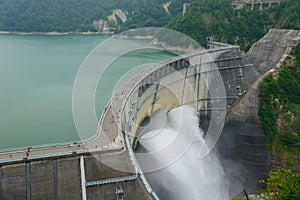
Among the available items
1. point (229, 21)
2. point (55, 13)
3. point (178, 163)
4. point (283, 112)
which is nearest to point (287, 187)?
point (178, 163)

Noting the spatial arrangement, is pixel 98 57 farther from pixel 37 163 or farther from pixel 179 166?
pixel 37 163

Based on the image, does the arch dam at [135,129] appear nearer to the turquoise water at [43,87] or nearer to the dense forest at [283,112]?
the dense forest at [283,112]

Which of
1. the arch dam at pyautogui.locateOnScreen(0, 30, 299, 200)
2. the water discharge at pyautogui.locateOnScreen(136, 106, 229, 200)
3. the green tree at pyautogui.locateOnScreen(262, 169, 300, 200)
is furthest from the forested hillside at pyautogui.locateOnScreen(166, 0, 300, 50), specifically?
the green tree at pyautogui.locateOnScreen(262, 169, 300, 200)

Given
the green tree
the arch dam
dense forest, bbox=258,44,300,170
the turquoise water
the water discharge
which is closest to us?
the green tree

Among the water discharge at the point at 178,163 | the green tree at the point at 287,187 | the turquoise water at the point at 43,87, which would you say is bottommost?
the green tree at the point at 287,187

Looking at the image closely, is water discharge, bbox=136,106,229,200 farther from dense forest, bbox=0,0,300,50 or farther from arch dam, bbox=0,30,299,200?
dense forest, bbox=0,0,300,50

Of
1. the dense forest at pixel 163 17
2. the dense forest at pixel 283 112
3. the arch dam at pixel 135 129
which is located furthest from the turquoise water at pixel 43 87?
the dense forest at pixel 283 112
